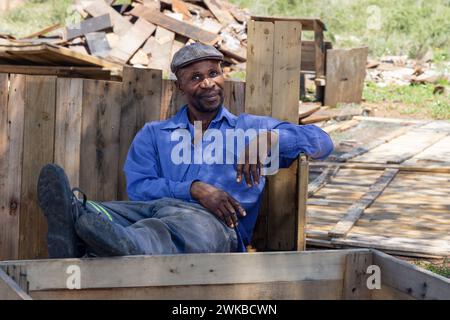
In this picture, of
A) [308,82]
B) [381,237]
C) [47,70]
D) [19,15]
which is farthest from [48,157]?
[19,15]

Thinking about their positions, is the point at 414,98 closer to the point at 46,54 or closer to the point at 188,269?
the point at 46,54

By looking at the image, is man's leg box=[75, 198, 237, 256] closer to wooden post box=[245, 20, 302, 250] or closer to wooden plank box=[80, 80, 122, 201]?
wooden post box=[245, 20, 302, 250]

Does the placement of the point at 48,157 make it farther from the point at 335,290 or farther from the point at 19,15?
the point at 19,15

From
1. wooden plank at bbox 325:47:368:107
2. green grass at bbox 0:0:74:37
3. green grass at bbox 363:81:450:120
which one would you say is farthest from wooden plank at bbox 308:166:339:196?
green grass at bbox 0:0:74:37

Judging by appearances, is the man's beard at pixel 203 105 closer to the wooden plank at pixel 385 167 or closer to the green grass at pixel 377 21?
the wooden plank at pixel 385 167

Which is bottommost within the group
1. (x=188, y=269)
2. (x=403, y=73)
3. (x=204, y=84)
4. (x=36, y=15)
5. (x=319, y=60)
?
(x=188, y=269)

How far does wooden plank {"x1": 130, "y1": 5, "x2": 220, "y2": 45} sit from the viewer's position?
18.4 meters

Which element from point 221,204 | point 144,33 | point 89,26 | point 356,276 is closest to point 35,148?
point 221,204

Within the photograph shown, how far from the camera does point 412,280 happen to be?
3.80m

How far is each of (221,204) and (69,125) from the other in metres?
1.35

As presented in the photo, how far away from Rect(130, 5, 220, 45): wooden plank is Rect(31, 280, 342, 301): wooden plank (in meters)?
14.3

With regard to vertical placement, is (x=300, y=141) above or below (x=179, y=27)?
below

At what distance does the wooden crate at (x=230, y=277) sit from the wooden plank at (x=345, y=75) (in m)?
12.1
